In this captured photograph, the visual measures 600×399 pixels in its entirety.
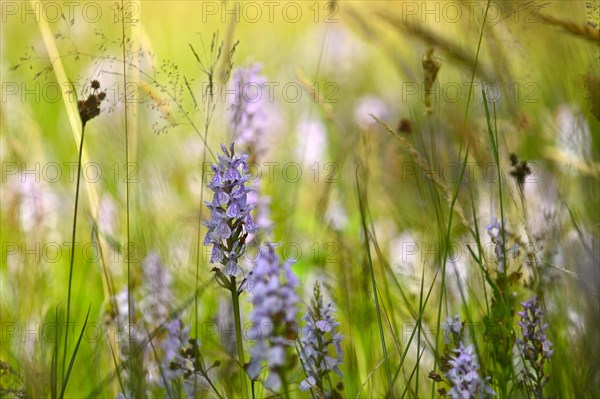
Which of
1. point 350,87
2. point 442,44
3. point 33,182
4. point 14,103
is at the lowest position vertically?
point 442,44

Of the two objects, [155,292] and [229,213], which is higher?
[155,292]

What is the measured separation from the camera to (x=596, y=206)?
7.91 feet

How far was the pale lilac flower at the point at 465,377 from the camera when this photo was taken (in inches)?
60.2

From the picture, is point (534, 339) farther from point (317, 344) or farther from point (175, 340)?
point (175, 340)

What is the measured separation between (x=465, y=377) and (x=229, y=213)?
0.49 meters

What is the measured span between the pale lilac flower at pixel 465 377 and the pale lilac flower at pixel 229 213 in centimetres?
42

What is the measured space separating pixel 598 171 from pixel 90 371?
1.41 meters

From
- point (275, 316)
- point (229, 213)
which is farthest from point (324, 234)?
point (275, 316)

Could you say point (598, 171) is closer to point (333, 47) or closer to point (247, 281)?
point (247, 281)

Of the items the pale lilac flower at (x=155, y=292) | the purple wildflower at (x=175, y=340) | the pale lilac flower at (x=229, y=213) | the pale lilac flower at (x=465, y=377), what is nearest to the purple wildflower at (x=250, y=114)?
the pale lilac flower at (x=155, y=292)

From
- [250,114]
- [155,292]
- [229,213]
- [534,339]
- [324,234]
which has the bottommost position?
[534,339]

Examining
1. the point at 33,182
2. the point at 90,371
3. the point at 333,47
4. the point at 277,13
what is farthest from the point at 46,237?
the point at 277,13

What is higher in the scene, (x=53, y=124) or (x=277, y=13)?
(x=277, y=13)

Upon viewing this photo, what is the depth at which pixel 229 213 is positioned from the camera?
1539 mm
